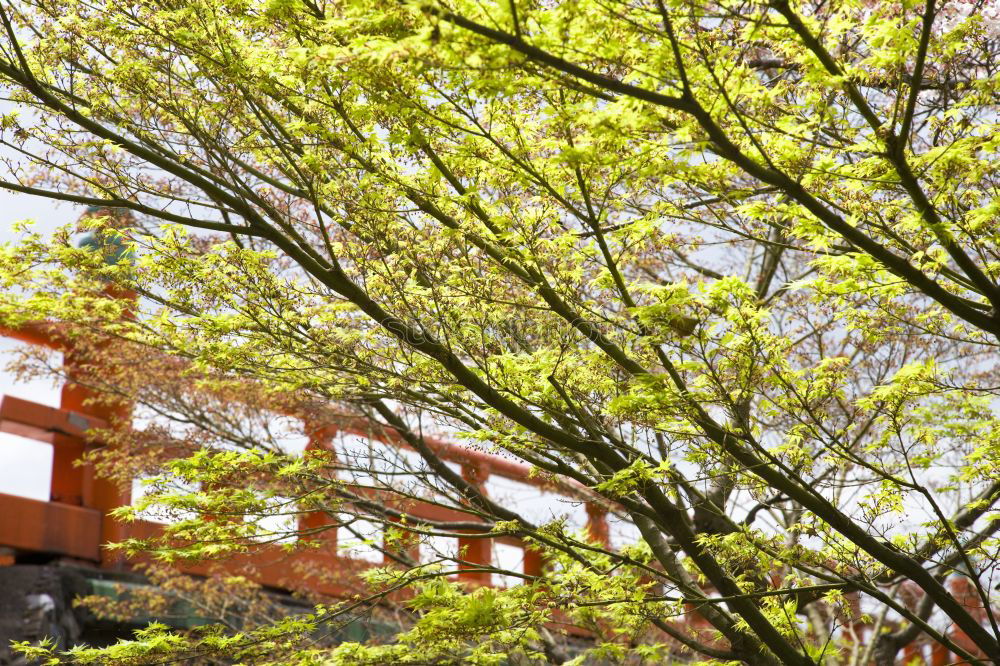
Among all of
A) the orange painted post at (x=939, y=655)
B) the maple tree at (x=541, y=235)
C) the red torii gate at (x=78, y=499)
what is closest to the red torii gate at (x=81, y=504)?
the red torii gate at (x=78, y=499)

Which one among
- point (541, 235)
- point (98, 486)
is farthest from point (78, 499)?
point (541, 235)

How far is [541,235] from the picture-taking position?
5.32 metres

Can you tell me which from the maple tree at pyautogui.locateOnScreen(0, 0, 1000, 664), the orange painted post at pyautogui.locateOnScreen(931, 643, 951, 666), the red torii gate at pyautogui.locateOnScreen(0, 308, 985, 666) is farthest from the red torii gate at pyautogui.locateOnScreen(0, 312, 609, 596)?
the orange painted post at pyautogui.locateOnScreen(931, 643, 951, 666)

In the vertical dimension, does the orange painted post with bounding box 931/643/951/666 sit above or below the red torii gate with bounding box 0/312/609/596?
below

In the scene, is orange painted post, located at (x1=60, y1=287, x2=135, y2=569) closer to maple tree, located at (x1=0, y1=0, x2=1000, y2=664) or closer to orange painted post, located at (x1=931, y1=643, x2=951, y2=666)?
maple tree, located at (x1=0, y1=0, x2=1000, y2=664)

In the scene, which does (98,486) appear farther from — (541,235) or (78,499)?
(541,235)

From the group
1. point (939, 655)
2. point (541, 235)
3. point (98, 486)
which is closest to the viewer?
point (541, 235)

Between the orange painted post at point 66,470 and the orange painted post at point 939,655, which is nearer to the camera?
the orange painted post at point 66,470

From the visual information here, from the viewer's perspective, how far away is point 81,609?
30.3 feet

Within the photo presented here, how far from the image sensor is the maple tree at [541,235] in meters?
3.84

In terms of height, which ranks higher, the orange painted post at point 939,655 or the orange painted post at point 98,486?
the orange painted post at point 98,486

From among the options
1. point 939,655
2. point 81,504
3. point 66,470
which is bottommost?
point 939,655

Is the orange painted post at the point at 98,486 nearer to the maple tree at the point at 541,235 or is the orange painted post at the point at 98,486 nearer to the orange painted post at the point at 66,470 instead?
the orange painted post at the point at 66,470

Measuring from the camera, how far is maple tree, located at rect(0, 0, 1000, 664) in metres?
3.84
